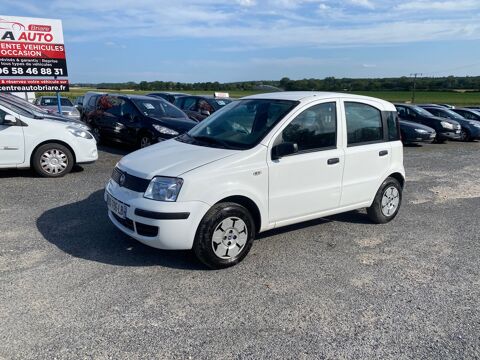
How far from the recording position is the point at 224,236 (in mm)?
4078

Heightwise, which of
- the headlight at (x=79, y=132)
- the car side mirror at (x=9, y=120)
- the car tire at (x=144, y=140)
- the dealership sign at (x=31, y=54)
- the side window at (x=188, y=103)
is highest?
the dealership sign at (x=31, y=54)

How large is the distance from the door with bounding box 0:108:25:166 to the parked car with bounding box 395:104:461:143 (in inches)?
620

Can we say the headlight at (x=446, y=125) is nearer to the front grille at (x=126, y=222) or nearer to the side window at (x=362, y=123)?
the side window at (x=362, y=123)

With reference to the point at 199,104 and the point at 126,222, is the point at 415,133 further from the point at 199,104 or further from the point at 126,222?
the point at 126,222

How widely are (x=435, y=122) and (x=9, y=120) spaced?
16442 millimetres

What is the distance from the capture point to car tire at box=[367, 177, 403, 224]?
5574 mm

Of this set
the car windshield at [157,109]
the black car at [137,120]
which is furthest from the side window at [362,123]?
the car windshield at [157,109]

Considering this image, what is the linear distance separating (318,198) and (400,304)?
60.7 inches

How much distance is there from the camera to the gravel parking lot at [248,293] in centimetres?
295

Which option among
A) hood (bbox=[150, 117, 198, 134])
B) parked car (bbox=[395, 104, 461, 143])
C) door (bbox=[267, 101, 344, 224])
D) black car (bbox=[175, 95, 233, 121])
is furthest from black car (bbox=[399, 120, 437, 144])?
door (bbox=[267, 101, 344, 224])

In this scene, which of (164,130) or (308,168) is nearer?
(308,168)

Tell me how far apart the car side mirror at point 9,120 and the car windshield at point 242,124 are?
399 centimetres

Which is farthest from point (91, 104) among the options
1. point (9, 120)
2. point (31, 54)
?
point (9, 120)

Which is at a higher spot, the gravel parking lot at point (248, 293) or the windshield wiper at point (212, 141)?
the windshield wiper at point (212, 141)
